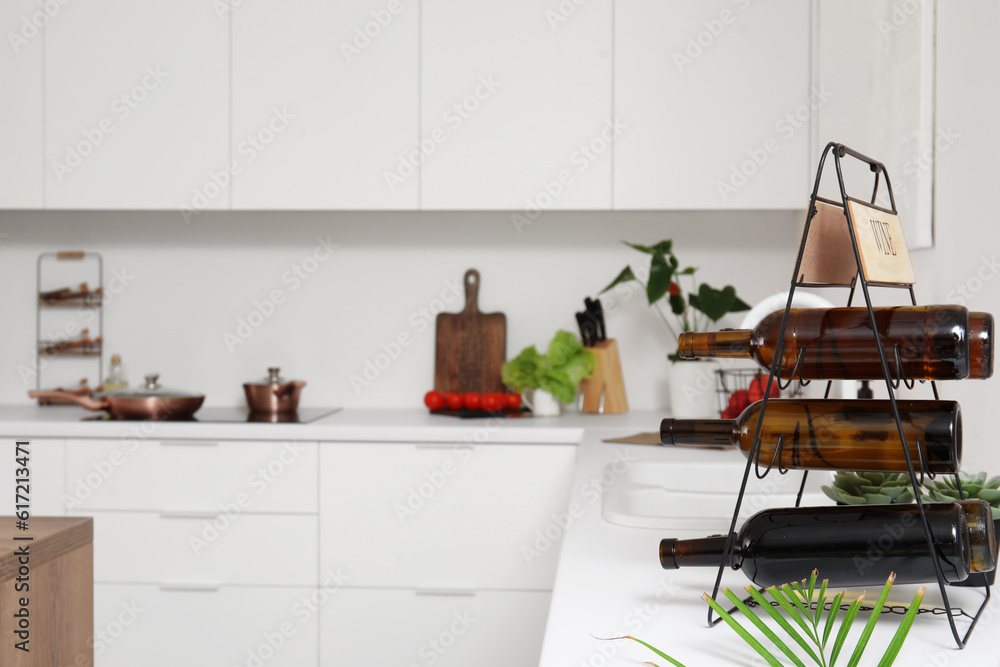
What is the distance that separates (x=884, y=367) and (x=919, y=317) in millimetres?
58

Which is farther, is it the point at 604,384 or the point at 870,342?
the point at 604,384

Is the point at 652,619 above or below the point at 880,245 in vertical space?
below

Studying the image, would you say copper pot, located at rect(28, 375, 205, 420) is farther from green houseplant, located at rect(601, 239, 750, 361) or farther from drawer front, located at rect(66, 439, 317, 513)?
green houseplant, located at rect(601, 239, 750, 361)

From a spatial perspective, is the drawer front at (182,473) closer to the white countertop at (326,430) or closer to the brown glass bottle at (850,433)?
the white countertop at (326,430)

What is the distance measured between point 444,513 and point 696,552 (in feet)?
4.92

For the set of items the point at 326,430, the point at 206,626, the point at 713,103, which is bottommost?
the point at 206,626

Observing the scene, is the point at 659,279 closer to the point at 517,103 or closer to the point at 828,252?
the point at 517,103

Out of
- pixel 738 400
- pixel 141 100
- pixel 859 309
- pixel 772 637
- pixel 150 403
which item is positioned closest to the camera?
pixel 772 637

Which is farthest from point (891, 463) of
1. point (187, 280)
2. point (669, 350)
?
point (187, 280)

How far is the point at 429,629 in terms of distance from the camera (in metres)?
2.19

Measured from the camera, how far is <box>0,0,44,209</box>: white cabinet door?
2.43 m

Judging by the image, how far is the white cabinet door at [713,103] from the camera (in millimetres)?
2295

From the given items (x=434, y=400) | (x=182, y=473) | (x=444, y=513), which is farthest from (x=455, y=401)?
(x=182, y=473)

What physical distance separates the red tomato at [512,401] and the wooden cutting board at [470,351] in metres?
0.18
